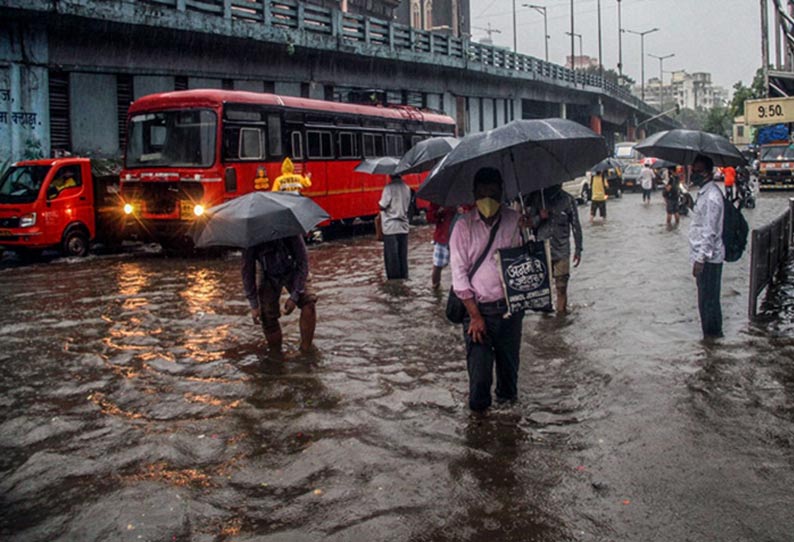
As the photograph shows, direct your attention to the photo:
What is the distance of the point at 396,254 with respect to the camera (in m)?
12.2

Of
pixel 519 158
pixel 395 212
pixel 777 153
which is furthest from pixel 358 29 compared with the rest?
pixel 519 158

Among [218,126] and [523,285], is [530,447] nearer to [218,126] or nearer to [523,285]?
[523,285]

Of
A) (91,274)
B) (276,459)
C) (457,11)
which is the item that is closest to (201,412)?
(276,459)

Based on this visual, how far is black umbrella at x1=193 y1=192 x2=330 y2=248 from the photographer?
702cm

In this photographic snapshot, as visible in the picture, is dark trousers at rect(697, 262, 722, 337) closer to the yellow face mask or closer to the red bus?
the yellow face mask

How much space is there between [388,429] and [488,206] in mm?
1754

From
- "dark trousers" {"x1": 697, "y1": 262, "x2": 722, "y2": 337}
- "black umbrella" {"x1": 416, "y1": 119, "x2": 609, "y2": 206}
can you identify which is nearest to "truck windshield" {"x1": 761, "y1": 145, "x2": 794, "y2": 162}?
"dark trousers" {"x1": 697, "y1": 262, "x2": 722, "y2": 337}

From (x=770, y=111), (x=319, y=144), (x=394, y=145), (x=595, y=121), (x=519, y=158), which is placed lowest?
(x=519, y=158)

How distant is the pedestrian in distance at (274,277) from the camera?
7.52 m

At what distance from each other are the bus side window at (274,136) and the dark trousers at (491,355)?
507 inches

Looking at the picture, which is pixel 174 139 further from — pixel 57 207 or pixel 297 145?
pixel 297 145

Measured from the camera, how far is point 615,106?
6925cm

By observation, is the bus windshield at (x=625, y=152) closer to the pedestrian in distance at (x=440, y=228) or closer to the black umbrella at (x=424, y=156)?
the pedestrian in distance at (x=440, y=228)

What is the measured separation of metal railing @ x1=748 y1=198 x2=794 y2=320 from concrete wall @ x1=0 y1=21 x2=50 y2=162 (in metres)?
16.7
